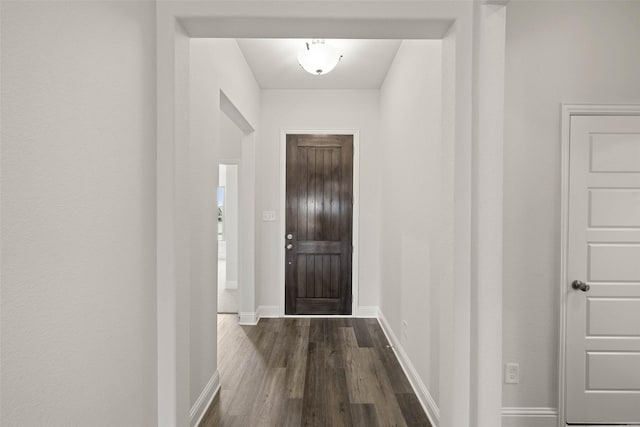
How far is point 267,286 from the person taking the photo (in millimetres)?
4551

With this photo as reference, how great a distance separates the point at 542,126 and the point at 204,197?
7.22ft

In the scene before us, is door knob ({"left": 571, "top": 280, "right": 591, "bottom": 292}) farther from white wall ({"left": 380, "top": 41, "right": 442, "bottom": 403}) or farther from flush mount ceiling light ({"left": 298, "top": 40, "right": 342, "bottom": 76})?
flush mount ceiling light ({"left": 298, "top": 40, "right": 342, "bottom": 76})

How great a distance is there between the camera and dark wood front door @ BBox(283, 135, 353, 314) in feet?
14.9

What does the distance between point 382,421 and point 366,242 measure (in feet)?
8.00

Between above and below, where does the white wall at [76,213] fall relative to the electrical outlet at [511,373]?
above

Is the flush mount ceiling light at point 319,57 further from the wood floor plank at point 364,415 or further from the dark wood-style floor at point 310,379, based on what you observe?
the wood floor plank at point 364,415

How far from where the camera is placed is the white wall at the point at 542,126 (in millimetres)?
2219

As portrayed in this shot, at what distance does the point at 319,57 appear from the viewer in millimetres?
3164

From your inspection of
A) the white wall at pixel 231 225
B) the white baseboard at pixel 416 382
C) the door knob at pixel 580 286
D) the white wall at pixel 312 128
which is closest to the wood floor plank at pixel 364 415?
the white baseboard at pixel 416 382

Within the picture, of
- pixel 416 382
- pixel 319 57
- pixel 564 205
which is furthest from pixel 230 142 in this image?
pixel 564 205

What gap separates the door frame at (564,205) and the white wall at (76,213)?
2.34 metres

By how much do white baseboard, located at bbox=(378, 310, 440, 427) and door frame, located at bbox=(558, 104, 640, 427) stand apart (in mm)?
765

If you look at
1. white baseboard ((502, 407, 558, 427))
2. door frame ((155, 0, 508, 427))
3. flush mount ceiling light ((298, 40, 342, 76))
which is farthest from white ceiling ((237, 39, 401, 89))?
white baseboard ((502, 407, 558, 427))

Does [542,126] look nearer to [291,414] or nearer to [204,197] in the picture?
[204,197]
